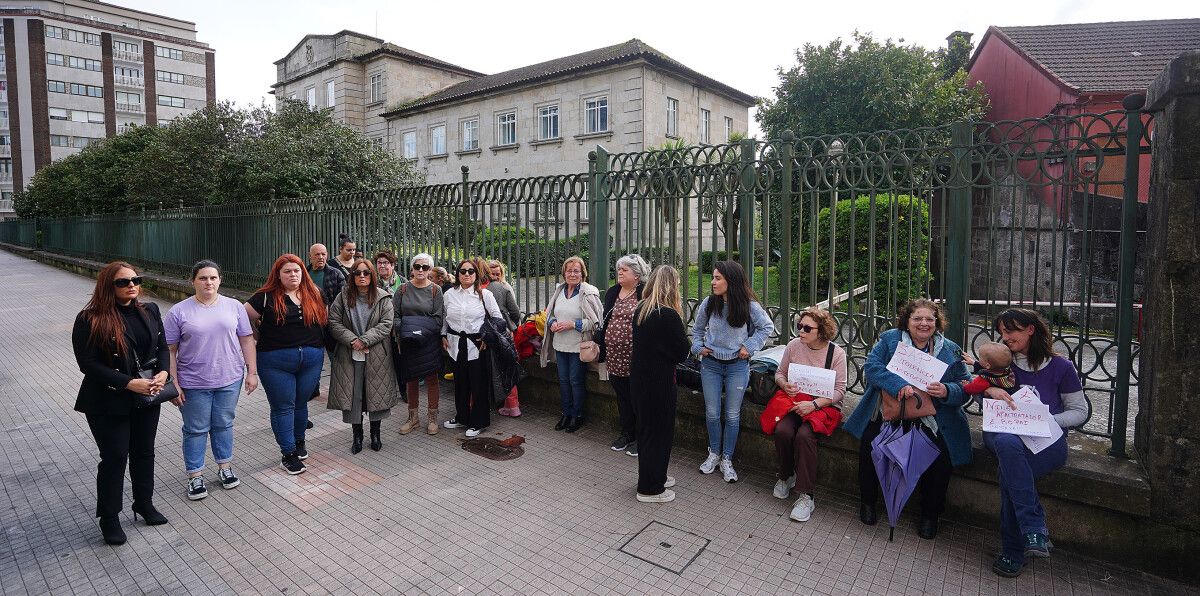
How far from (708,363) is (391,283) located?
413 centimetres

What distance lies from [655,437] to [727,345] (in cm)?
92

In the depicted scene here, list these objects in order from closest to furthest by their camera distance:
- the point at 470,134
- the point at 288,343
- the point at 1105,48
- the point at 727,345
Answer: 1. the point at 727,345
2. the point at 288,343
3. the point at 1105,48
4. the point at 470,134

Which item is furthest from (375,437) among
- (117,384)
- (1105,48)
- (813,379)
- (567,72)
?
(567,72)

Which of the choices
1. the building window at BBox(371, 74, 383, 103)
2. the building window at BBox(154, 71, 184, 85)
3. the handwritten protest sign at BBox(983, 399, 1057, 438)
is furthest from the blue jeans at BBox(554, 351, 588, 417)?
the building window at BBox(154, 71, 184, 85)

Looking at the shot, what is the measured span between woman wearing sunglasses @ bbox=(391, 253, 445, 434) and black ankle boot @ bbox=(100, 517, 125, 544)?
238cm

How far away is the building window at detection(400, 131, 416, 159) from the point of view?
33406 millimetres

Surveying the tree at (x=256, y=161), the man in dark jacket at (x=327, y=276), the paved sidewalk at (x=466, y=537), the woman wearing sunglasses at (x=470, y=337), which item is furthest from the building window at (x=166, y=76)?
the woman wearing sunglasses at (x=470, y=337)

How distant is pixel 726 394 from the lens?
16.9 ft

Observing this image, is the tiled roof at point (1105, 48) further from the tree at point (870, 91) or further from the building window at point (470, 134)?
the building window at point (470, 134)

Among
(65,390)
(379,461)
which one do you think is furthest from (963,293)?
(65,390)

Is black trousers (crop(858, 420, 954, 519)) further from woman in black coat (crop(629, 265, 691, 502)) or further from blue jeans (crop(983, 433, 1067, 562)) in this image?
woman in black coat (crop(629, 265, 691, 502))

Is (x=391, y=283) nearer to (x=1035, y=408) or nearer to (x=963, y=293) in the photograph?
Result: (x=963, y=293)

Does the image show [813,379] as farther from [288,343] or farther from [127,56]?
[127,56]

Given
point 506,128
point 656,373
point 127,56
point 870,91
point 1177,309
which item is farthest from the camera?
point 127,56
